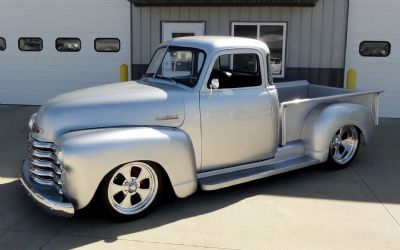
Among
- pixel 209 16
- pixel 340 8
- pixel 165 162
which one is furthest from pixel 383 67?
pixel 165 162

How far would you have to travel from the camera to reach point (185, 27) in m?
10.2

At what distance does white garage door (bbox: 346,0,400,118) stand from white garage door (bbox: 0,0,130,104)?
17.3 ft

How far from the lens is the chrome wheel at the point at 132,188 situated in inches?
174

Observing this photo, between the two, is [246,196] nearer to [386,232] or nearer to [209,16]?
[386,232]

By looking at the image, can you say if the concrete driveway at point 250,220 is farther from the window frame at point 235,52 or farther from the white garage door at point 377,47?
the white garage door at point 377,47

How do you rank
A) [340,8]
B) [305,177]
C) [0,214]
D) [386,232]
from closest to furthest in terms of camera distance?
[386,232] → [0,214] → [305,177] → [340,8]

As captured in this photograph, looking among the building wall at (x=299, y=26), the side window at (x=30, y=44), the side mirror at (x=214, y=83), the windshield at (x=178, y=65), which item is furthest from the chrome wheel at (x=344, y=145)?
the side window at (x=30, y=44)

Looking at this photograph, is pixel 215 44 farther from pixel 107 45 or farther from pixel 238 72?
pixel 107 45

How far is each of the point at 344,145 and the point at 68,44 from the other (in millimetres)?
7381

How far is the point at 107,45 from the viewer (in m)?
10.8

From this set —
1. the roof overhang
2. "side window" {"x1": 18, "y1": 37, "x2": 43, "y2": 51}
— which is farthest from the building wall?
"side window" {"x1": 18, "y1": 37, "x2": 43, "y2": 51}

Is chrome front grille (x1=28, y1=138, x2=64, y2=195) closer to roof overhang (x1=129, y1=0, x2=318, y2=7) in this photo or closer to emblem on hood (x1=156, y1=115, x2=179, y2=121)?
emblem on hood (x1=156, y1=115, x2=179, y2=121)

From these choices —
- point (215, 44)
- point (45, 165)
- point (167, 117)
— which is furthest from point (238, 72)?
point (45, 165)

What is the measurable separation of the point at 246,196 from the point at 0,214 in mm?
2744
